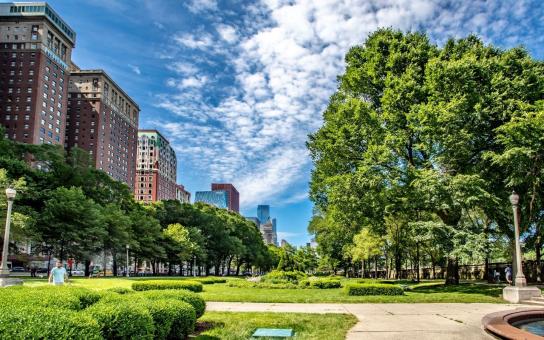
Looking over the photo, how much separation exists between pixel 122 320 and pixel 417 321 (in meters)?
9.66

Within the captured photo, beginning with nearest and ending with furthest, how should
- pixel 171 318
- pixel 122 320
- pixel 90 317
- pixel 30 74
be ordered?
1. pixel 90 317
2. pixel 122 320
3. pixel 171 318
4. pixel 30 74

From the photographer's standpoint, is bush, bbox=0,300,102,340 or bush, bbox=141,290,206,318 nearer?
bush, bbox=0,300,102,340

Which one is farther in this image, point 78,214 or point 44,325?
point 78,214

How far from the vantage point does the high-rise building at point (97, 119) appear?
450 feet

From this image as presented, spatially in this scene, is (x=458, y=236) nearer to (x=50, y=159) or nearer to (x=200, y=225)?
(x=50, y=159)

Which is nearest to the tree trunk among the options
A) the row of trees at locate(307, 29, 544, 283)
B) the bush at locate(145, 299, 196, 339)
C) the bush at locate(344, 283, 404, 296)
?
the row of trees at locate(307, 29, 544, 283)

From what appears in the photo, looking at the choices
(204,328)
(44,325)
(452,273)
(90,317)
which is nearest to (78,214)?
(452,273)

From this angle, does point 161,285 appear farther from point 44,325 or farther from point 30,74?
point 30,74

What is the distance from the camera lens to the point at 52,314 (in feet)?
17.8

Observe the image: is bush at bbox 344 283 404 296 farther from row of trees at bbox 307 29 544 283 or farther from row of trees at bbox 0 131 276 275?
row of trees at bbox 0 131 276 275

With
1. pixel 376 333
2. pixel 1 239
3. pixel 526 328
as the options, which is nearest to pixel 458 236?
pixel 526 328

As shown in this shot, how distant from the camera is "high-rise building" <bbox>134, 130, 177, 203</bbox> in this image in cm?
18115

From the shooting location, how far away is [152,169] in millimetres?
183625

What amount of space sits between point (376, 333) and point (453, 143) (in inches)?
644
